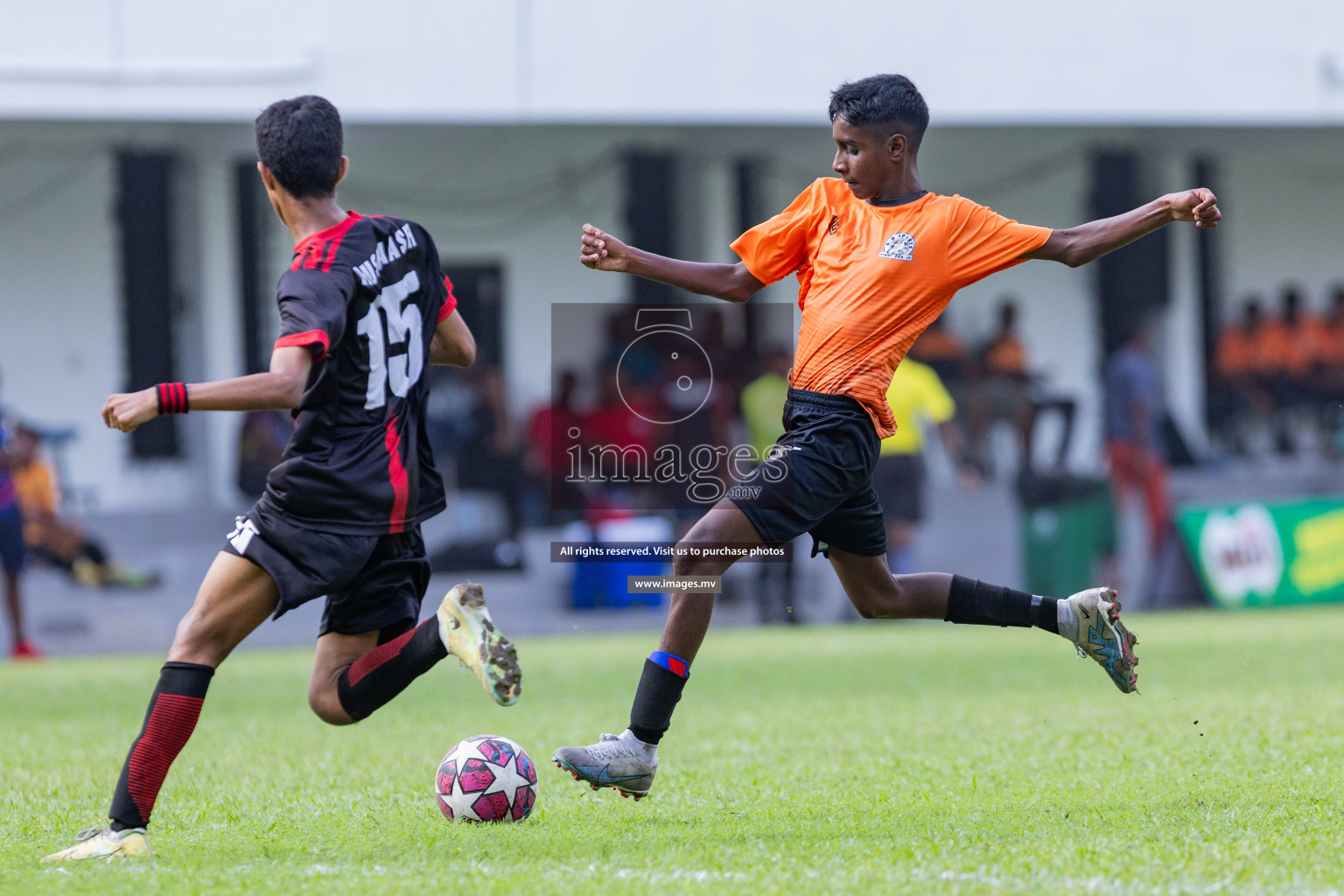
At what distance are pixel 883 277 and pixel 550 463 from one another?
10.2m

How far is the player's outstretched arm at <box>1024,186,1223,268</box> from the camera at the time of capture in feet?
14.8

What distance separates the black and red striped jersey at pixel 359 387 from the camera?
4051 millimetres

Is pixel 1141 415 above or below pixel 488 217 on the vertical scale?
below

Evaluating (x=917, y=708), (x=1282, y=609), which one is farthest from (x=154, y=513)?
(x=1282, y=609)

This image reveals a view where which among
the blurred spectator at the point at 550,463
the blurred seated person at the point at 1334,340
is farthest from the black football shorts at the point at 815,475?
the blurred seated person at the point at 1334,340

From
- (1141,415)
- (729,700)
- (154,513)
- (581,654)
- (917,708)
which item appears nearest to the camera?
(917,708)

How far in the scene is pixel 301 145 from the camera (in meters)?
4.10

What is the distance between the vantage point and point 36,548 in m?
13.6

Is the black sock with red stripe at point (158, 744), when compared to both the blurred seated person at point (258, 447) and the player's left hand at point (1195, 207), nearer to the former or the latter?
the player's left hand at point (1195, 207)

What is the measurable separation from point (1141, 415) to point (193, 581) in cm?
909

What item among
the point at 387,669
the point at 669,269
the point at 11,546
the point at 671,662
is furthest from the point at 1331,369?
the point at 387,669

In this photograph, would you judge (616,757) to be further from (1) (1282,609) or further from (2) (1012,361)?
(2) (1012,361)

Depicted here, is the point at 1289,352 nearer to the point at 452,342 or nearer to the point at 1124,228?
the point at 1124,228

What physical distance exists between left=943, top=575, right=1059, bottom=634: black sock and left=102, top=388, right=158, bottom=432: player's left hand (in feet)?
8.36
